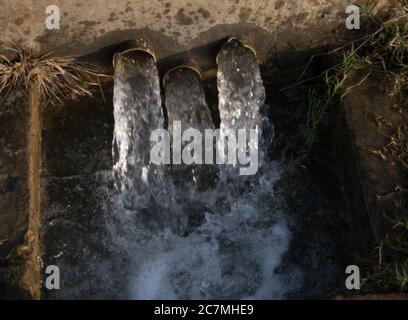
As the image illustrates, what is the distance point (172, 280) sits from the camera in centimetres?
353

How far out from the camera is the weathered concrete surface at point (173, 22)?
3645mm

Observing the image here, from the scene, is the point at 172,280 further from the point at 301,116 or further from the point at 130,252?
the point at 301,116

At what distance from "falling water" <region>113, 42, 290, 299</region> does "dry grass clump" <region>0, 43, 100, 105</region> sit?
24 cm

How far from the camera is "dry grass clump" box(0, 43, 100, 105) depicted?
12.2ft

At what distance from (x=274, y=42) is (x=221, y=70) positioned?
345 mm

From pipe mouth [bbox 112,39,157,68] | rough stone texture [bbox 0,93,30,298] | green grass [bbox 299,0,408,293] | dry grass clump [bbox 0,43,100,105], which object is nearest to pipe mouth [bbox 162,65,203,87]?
pipe mouth [bbox 112,39,157,68]

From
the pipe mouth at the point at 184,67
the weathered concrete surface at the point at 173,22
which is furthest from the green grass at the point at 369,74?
the pipe mouth at the point at 184,67

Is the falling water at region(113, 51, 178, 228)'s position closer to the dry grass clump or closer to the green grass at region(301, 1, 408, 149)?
the dry grass clump

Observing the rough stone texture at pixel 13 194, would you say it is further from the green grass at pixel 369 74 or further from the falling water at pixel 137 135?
the green grass at pixel 369 74

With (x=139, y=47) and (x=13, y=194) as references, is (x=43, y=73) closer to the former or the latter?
(x=139, y=47)

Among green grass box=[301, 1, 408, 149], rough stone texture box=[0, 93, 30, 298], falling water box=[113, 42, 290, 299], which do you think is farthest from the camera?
green grass box=[301, 1, 408, 149]

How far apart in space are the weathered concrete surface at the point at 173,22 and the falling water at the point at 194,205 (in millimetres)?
139

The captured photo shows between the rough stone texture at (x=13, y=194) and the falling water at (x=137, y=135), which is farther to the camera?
the falling water at (x=137, y=135)

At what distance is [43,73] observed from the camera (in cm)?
377
